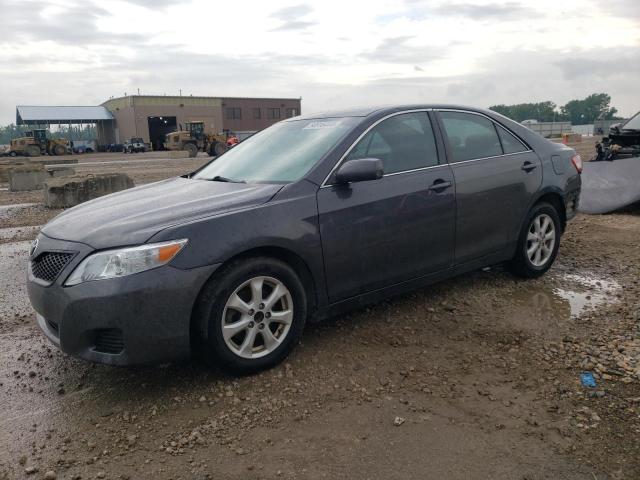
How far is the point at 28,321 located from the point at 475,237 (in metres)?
3.74

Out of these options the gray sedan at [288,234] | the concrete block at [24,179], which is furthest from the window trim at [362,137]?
the concrete block at [24,179]

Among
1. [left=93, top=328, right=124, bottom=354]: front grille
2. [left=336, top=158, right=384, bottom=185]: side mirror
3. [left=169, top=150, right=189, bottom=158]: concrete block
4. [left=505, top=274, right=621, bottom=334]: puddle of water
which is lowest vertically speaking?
[left=505, top=274, right=621, bottom=334]: puddle of water

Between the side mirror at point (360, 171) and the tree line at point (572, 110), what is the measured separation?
359 ft

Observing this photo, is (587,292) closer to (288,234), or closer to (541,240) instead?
(541,240)

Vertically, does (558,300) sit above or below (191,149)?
below

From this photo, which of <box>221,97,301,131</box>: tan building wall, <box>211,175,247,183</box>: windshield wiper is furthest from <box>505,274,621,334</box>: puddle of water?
<box>221,97,301,131</box>: tan building wall

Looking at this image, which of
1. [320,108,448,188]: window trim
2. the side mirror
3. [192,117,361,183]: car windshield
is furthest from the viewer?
[192,117,361,183]: car windshield

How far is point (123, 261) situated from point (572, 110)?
12934 centimetres

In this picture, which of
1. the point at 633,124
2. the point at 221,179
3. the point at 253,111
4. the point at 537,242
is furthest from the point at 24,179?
the point at 253,111

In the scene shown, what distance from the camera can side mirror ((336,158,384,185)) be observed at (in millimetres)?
3533

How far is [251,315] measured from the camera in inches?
128

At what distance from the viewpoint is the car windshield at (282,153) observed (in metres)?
3.78

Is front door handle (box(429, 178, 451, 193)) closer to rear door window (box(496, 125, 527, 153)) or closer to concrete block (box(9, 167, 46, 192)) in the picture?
rear door window (box(496, 125, 527, 153))

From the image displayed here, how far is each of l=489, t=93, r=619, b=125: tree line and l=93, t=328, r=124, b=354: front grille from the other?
111 m
